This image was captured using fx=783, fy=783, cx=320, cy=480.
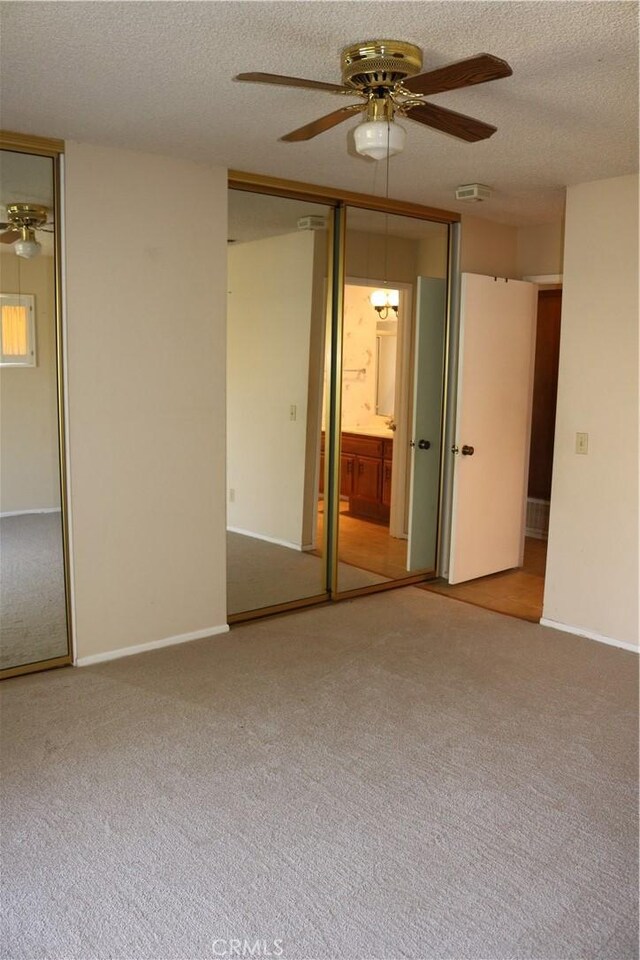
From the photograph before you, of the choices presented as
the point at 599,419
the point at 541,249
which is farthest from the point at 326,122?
the point at 541,249

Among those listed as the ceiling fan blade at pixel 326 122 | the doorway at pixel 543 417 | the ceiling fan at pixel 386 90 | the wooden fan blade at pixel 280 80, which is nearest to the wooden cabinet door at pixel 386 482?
the doorway at pixel 543 417

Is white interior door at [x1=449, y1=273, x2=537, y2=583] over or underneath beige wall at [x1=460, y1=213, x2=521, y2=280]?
underneath

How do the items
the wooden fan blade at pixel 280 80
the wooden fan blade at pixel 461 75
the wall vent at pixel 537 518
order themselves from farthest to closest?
1. the wall vent at pixel 537 518
2. the wooden fan blade at pixel 280 80
3. the wooden fan blade at pixel 461 75

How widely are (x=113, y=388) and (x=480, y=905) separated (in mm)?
2661

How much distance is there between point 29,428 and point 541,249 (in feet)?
11.9

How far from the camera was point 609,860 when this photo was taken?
2.38 meters

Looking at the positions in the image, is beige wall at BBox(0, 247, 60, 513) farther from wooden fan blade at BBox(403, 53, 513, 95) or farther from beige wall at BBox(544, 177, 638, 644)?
beige wall at BBox(544, 177, 638, 644)

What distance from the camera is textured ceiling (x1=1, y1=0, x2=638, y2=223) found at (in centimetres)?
219

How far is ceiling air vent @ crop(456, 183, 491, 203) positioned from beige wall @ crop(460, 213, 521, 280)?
0.70 meters

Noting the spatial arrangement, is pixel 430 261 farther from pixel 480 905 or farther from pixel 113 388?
pixel 480 905

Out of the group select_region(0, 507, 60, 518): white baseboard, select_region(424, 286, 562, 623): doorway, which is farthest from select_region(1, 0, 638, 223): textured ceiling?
select_region(424, 286, 562, 623): doorway

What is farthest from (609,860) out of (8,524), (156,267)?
(156,267)

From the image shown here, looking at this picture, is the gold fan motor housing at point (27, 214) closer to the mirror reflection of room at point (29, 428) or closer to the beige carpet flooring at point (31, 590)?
the mirror reflection of room at point (29, 428)

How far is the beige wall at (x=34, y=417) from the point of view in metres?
3.52
